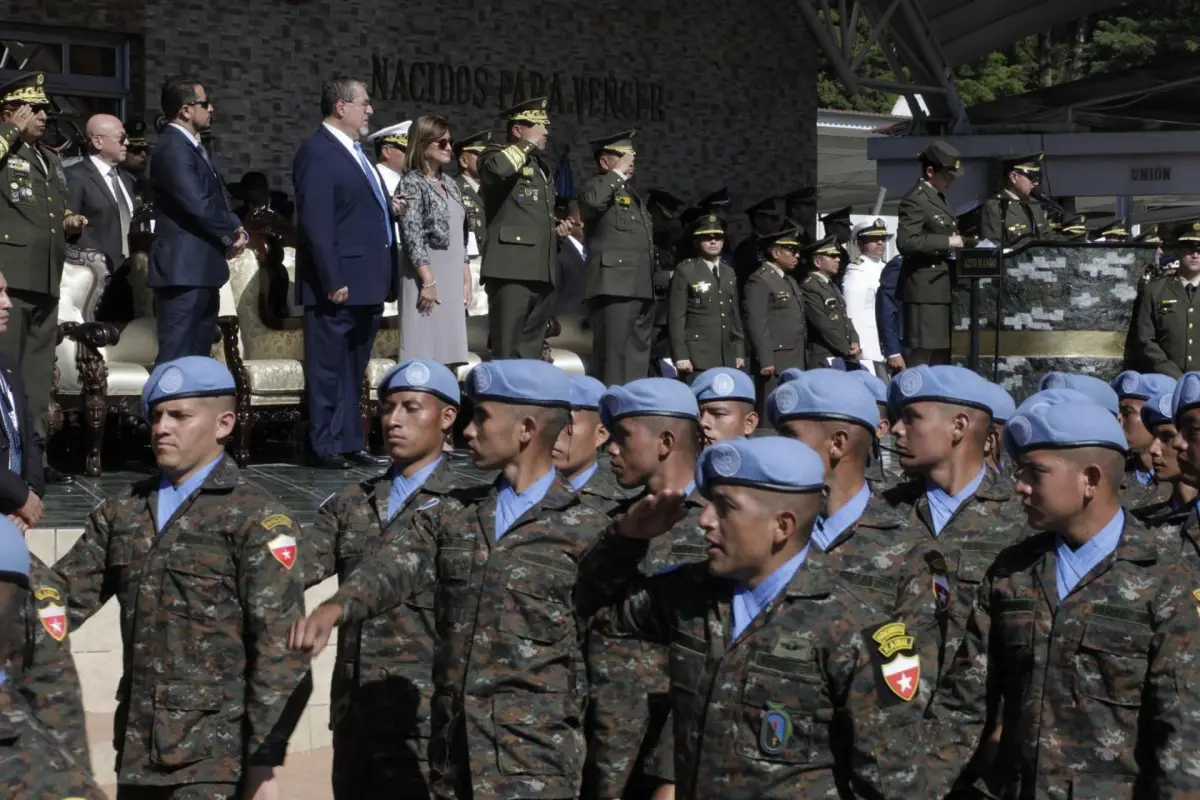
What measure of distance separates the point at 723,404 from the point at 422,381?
129 cm

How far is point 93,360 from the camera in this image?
389 inches

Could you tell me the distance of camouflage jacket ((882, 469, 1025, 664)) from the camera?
5.04m

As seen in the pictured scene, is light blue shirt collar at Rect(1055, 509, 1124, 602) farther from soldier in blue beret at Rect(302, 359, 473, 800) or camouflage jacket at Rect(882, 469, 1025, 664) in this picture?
soldier in blue beret at Rect(302, 359, 473, 800)

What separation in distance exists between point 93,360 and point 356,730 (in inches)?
201

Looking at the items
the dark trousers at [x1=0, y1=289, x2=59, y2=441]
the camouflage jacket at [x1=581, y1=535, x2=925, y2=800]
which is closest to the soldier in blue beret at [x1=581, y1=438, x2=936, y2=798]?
the camouflage jacket at [x1=581, y1=535, x2=925, y2=800]

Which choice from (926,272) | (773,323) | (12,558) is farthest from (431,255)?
(12,558)

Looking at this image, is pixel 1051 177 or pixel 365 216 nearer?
pixel 365 216

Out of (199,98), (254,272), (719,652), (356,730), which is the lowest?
(356,730)

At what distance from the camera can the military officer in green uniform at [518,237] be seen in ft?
34.6

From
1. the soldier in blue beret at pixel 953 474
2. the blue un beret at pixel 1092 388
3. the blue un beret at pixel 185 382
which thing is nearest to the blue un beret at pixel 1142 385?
the blue un beret at pixel 1092 388

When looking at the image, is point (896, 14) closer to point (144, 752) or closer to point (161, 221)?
point (161, 221)

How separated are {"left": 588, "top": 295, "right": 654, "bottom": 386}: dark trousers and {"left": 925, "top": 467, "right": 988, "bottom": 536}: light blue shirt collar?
574cm

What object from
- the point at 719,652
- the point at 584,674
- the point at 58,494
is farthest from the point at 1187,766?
the point at 58,494

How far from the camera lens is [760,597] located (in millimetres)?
3803
